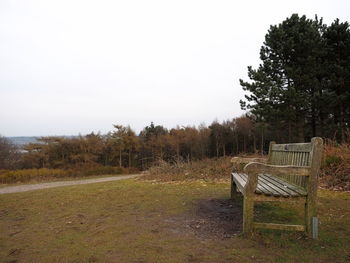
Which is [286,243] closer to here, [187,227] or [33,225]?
[187,227]

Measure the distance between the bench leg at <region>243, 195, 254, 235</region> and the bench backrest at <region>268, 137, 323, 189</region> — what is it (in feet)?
2.37

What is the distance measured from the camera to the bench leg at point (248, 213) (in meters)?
2.97

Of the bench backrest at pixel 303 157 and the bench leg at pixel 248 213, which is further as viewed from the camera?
the bench leg at pixel 248 213

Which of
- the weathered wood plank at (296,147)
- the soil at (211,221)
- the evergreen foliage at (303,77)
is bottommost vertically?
the soil at (211,221)

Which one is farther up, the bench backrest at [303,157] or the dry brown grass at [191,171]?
the bench backrest at [303,157]

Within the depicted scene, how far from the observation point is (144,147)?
153 feet

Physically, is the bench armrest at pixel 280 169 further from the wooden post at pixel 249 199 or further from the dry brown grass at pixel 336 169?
the dry brown grass at pixel 336 169

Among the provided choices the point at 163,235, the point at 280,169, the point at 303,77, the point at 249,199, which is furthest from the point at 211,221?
the point at 303,77

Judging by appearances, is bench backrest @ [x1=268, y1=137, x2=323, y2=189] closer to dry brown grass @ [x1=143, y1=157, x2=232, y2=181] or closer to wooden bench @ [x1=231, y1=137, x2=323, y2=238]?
wooden bench @ [x1=231, y1=137, x2=323, y2=238]

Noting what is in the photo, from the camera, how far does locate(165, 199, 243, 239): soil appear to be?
333cm

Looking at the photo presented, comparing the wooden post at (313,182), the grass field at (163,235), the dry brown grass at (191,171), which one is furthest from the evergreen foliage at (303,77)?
the wooden post at (313,182)

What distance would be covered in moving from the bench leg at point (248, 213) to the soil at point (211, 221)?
0.24 meters

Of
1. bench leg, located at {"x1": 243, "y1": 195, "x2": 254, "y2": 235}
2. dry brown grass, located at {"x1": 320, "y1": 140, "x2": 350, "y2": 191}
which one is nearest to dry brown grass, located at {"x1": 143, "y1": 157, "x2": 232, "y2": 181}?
dry brown grass, located at {"x1": 320, "y1": 140, "x2": 350, "y2": 191}

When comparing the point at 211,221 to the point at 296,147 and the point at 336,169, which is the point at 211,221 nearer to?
the point at 296,147
